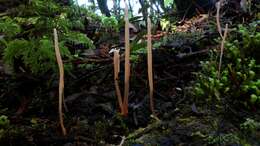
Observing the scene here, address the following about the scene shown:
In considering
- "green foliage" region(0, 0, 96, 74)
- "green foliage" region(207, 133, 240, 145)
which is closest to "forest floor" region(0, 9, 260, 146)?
"green foliage" region(207, 133, 240, 145)

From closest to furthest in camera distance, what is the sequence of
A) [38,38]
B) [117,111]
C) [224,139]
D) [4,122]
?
[224,139] → [4,122] → [117,111] → [38,38]

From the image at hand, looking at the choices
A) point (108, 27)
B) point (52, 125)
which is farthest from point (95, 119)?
point (108, 27)

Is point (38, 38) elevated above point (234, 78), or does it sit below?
above

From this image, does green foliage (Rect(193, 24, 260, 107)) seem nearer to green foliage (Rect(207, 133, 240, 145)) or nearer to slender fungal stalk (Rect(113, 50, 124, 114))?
green foliage (Rect(207, 133, 240, 145))

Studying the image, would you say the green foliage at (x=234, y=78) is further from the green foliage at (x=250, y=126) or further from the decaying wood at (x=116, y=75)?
the decaying wood at (x=116, y=75)

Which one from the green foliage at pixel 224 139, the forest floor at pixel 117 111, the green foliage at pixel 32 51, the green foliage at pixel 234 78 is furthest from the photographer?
the green foliage at pixel 32 51

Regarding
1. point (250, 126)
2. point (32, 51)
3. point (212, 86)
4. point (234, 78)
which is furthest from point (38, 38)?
point (250, 126)

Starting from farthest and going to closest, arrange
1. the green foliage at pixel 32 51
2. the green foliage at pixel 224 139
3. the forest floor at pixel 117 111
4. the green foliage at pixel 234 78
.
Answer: the green foliage at pixel 32 51 < the green foliage at pixel 234 78 < the forest floor at pixel 117 111 < the green foliage at pixel 224 139

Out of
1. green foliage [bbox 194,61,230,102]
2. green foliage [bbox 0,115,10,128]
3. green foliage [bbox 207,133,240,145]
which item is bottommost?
green foliage [bbox 207,133,240,145]

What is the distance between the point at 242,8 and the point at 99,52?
158cm

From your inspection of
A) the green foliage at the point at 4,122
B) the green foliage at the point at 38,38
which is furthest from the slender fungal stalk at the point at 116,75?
the green foliage at the point at 4,122

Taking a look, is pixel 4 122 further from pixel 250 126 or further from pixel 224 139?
pixel 250 126

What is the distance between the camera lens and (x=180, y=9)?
15.3 feet

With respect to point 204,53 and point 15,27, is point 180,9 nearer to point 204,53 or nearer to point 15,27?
point 204,53
